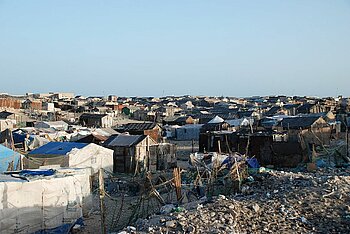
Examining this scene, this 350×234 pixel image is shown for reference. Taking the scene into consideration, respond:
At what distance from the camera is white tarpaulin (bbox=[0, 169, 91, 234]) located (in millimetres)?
9773

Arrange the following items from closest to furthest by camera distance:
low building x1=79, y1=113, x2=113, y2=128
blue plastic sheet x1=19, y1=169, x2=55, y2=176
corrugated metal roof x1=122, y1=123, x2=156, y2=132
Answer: blue plastic sheet x1=19, y1=169, x2=55, y2=176 < corrugated metal roof x1=122, y1=123, x2=156, y2=132 < low building x1=79, y1=113, x2=113, y2=128

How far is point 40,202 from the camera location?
1045 cm

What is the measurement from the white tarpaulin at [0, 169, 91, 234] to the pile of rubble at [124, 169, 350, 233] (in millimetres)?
2747

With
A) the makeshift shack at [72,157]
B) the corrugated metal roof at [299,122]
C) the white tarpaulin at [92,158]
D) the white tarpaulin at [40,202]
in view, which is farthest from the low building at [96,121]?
the white tarpaulin at [40,202]

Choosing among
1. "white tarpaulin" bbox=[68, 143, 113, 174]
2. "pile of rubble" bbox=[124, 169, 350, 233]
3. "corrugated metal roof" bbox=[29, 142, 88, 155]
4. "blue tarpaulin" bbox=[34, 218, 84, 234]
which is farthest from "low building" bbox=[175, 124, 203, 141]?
"pile of rubble" bbox=[124, 169, 350, 233]

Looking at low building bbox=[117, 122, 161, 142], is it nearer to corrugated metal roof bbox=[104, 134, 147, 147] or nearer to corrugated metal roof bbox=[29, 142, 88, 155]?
corrugated metal roof bbox=[104, 134, 147, 147]

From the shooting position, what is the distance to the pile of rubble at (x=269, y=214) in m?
7.90

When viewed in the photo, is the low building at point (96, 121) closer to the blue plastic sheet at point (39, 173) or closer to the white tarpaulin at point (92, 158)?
the white tarpaulin at point (92, 158)

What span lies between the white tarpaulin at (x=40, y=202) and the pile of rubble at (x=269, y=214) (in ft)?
9.01

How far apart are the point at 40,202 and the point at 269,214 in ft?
16.5

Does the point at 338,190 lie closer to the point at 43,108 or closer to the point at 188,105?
the point at 43,108

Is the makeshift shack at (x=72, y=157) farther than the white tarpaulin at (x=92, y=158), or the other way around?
the white tarpaulin at (x=92, y=158)

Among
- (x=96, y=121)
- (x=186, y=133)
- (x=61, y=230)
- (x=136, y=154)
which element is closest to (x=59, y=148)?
(x=136, y=154)

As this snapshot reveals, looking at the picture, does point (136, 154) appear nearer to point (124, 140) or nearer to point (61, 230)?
point (124, 140)
